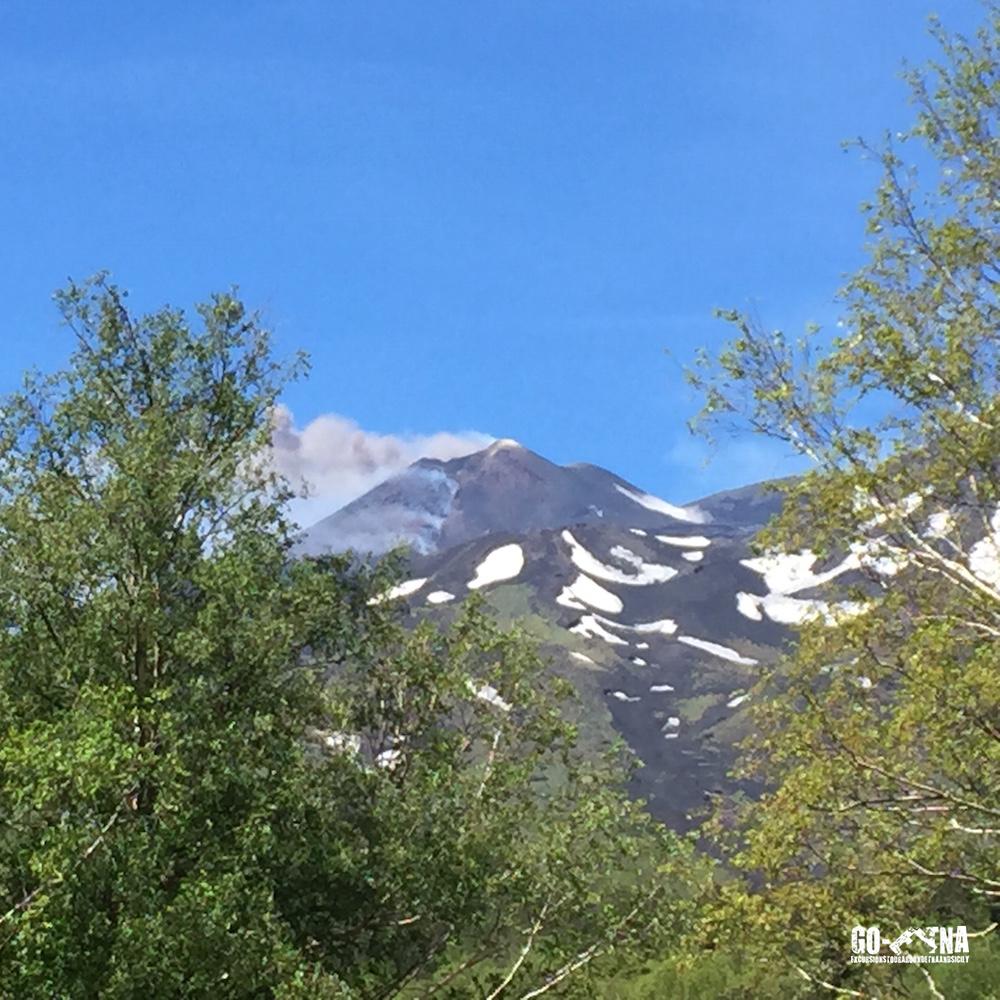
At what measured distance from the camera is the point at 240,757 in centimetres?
2112

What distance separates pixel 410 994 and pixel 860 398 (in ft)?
69.5

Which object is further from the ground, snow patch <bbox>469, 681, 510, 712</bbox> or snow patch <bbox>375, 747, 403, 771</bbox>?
snow patch <bbox>469, 681, 510, 712</bbox>

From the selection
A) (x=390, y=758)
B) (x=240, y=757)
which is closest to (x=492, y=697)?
(x=390, y=758)

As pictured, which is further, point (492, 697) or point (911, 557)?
point (492, 697)

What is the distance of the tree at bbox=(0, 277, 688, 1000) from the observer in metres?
18.0

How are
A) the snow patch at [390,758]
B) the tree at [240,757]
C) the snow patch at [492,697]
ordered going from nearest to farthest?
1. the tree at [240,757]
2. the snow patch at [390,758]
3. the snow patch at [492,697]

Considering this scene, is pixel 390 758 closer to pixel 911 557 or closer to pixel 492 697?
pixel 492 697

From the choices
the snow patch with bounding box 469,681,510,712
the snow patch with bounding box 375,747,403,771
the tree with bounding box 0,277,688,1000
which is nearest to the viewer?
the tree with bounding box 0,277,688,1000

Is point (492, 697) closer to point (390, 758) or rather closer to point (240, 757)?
point (390, 758)

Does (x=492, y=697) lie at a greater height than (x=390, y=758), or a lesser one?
greater

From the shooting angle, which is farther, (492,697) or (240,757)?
(492,697)

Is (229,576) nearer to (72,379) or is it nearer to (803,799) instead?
(72,379)

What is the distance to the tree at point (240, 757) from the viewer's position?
709 inches

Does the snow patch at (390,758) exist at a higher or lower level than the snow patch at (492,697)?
lower
